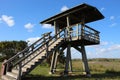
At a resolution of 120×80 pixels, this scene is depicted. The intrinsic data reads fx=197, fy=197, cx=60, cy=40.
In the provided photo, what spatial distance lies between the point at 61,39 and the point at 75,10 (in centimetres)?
284

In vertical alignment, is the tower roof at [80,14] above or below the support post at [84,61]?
above

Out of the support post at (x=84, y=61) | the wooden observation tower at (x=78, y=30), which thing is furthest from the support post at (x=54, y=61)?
the support post at (x=84, y=61)

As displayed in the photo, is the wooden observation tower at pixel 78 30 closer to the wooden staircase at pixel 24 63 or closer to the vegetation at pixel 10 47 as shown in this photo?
the wooden staircase at pixel 24 63

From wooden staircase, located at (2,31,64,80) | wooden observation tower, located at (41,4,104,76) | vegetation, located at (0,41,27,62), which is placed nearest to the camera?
wooden staircase, located at (2,31,64,80)

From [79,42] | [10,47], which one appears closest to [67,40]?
[79,42]

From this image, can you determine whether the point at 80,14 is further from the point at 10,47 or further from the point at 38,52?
the point at 10,47

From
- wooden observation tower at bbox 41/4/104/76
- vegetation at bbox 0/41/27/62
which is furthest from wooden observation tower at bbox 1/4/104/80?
vegetation at bbox 0/41/27/62

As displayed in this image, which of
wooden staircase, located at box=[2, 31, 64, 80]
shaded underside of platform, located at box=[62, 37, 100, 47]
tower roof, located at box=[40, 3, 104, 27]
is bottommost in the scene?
wooden staircase, located at box=[2, 31, 64, 80]

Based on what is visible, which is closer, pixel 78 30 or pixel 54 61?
pixel 78 30

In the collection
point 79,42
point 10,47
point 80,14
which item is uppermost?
point 10,47

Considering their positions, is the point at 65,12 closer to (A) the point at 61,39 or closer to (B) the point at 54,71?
(A) the point at 61,39

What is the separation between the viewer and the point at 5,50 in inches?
A: 1773

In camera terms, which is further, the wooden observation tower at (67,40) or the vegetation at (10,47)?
the vegetation at (10,47)

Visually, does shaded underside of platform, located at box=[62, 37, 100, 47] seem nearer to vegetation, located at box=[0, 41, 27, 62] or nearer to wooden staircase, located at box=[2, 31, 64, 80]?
wooden staircase, located at box=[2, 31, 64, 80]
